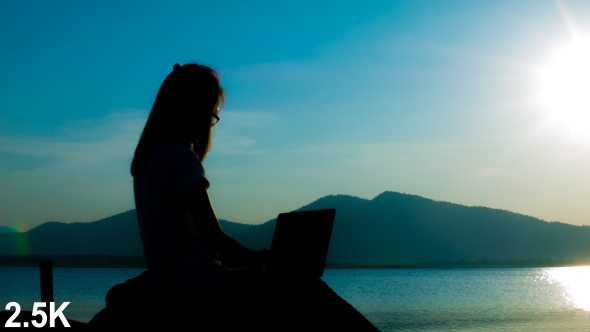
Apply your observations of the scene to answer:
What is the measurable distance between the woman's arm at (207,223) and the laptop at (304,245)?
10.2 inches

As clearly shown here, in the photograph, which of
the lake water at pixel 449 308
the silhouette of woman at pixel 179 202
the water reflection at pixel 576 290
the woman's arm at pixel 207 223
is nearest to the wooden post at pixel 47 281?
the silhouette of woman at pixel 179 202

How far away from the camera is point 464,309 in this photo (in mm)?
61281

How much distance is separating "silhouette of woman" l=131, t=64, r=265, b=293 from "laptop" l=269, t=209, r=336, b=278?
22 cm

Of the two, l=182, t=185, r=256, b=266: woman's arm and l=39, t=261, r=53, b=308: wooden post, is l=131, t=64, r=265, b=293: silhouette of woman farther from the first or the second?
l=39, t=261, r=53, b=308: wooden post

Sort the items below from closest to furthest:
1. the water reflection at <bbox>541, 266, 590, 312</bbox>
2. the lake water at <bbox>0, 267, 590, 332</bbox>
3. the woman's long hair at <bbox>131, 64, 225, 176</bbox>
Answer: the woman's long hair at <bbox>131, 64, 225, 176</bbox>
the lake water at <bbox>0, 267, 590, 332</bbox>
the water reflection at <bbox>541, 266, 590, 312</bbox>

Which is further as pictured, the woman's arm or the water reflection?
the water reflection

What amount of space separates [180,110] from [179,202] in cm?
50

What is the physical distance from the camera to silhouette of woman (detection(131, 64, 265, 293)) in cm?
301

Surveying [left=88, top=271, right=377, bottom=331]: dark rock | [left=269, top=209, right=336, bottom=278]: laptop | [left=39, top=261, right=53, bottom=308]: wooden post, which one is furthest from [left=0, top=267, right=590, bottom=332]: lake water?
[left=88, top=271, right=377, bottom=331]: dark rock

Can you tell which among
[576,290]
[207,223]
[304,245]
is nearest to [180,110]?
[207,223]

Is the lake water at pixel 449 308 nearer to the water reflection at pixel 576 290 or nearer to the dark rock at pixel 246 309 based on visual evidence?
the water reflection at pixel 576 290

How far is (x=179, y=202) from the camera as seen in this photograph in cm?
A: 305

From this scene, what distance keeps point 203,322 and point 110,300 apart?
2.02 feet

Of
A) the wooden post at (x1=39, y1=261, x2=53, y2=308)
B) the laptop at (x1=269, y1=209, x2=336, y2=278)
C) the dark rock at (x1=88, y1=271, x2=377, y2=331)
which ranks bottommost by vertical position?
the wooden post at (x1=39, y1=261, x2=53, y2=308)
